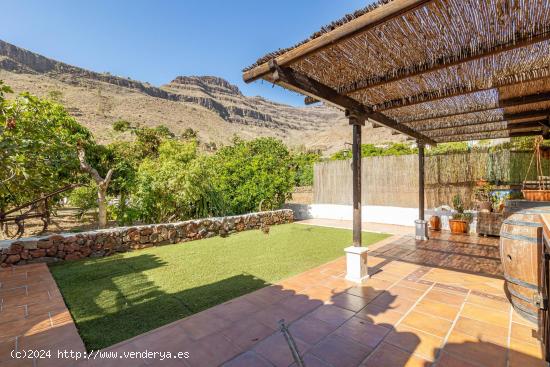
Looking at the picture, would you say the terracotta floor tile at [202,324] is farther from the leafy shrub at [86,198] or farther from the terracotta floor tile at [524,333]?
the leafy shrub at [86,198]

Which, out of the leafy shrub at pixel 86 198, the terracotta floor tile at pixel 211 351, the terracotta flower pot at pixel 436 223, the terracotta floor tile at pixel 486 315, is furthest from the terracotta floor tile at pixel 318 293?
the leafy shrub at pixel 86 198

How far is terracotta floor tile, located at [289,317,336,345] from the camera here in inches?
102

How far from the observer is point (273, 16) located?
18719 millimetres

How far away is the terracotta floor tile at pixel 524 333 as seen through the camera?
247 centimetres

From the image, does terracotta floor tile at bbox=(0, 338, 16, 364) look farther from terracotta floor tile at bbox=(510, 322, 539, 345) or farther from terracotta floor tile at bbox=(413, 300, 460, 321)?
terracotta floor tile at bbox=(510, 322, 539, 345)

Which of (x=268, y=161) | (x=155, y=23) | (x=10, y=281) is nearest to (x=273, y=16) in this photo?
(x=155, y=23)

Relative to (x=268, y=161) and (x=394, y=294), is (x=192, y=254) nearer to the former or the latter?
(x=394, y=294)

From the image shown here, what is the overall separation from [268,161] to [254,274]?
675 centimetres

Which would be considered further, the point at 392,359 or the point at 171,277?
the point at 171,277

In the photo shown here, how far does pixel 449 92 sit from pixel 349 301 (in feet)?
10.7

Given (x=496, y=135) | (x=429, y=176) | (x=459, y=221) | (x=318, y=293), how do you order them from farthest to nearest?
(x=429, y=176), (x=459, y=221), (x=496, y=135), (x=318, y=293)

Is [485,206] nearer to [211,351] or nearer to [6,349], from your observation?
[211,351]

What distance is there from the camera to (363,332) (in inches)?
105

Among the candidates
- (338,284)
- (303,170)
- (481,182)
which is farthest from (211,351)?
(303,170)
